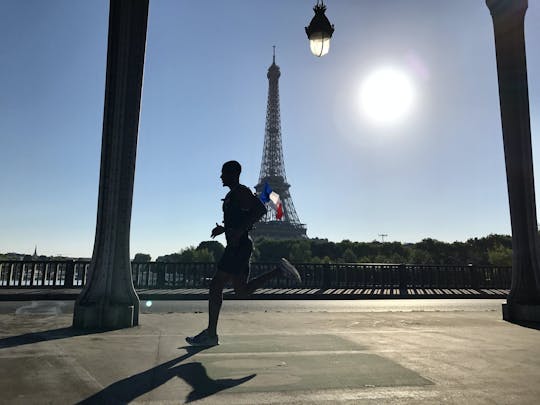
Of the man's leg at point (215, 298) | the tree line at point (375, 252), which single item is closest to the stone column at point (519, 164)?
the man's leg at point (215, 298)

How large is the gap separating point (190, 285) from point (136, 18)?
12433 millimetres

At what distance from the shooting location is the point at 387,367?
3.10m

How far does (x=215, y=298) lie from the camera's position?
13.7ft

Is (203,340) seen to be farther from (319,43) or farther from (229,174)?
(319,43)

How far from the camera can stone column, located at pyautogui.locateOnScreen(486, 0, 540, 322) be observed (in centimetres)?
627

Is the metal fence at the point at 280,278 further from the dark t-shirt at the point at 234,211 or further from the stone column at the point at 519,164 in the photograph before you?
the dark t-shirt at the point at 234,211

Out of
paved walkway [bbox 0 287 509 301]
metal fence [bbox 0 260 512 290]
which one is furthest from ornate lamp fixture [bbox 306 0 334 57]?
metal fence [bbox 0 260 512 290]

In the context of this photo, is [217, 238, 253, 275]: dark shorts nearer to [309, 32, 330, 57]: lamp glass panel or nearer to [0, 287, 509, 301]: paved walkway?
[309, 32, 330, 57]: lamp glass panel

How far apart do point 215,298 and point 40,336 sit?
1846 mm

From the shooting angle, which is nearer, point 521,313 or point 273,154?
point 521,313

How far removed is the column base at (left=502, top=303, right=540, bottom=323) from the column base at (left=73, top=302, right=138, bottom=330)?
555 cm

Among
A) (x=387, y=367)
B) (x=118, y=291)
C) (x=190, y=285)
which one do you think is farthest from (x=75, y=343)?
(x=190, y=285)

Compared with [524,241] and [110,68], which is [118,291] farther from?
[524,241]

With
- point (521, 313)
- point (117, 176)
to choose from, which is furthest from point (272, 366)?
point (521, 313)
